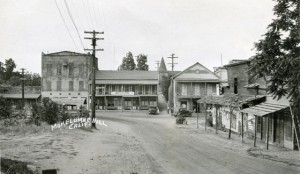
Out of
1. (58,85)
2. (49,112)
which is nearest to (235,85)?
(49,112)

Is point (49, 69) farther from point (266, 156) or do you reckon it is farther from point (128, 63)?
point (266, 156)

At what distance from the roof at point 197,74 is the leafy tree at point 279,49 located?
3781cm

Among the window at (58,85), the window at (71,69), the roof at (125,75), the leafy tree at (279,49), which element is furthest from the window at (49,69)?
the leafy tree at (279,49)

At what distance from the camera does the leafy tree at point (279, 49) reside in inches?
512

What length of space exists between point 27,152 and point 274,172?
10.8 metres

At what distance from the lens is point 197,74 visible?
52812mm

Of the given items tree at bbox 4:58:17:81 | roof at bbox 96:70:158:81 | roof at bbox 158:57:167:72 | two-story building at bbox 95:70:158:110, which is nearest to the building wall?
roof at bbox 96:70:158:81

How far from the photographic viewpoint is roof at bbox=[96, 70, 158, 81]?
5981 centimetres

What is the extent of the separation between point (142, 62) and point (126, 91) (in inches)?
1020

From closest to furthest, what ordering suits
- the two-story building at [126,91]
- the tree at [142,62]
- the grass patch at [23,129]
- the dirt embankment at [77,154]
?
the dirt embankment at [77,154]
the grass patch at [23,129]
the two-story building at [126,91]
the tree at [142,62]

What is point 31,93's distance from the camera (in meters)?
60.1

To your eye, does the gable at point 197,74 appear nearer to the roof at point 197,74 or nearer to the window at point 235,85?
the roof at point 197,74

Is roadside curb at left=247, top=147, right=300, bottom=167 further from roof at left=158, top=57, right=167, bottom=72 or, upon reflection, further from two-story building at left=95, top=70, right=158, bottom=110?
roof at left=158, top=57, right=167, bottom=72

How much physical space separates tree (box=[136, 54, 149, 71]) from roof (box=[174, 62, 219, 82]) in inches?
1263
